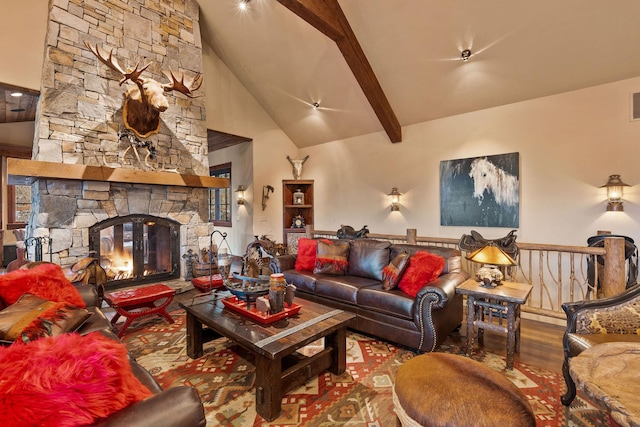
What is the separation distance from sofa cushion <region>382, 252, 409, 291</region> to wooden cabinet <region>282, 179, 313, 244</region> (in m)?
3.36

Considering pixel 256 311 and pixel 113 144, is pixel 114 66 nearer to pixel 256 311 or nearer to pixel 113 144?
pixel 113 144

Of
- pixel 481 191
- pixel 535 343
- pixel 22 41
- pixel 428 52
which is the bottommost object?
pixel 535 343

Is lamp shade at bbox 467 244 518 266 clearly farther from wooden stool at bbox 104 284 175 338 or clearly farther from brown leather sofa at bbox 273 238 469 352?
wooden stool at bbox 104 284 175 338

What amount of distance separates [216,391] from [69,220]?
3.16 m

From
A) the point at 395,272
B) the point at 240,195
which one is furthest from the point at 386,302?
the point at 240,195

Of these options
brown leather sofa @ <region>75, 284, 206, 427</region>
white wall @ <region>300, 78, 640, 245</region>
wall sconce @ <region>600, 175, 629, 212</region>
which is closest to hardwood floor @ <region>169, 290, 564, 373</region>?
white wall @ <region>300, 78, 640, 245</region>

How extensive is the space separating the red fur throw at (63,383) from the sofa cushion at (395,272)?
2457mm

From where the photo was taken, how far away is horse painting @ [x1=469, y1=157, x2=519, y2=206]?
4371 mm

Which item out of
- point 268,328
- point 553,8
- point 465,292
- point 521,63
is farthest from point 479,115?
point 268,328

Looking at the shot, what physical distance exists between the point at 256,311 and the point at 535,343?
2.83 m

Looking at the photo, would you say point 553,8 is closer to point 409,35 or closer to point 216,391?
point 409,35

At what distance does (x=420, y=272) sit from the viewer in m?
2.97

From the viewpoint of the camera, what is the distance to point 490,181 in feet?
15.0

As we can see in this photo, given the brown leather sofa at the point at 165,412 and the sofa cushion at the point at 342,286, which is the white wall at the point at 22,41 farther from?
the brown leather sofa at the point at 165,412
